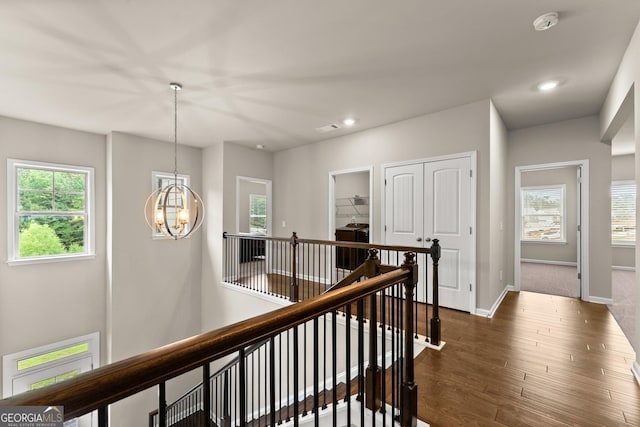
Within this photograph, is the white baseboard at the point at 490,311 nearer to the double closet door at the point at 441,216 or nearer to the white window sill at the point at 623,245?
the double closet door at the point at 441,216

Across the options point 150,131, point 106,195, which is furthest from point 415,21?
point 106,195

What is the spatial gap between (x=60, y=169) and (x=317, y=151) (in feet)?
14.3

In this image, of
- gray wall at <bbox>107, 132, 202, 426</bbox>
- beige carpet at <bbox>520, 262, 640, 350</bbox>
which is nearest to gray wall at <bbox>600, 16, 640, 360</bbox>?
beige carpet at <bbox>520, 262, 640, 350</bbox>

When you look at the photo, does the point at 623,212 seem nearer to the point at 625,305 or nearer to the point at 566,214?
the point at 566,214

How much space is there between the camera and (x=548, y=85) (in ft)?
10.8

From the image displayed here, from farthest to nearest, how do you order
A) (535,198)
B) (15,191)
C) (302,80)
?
1. (535,198)
2. (15,191)
3. (302,80)

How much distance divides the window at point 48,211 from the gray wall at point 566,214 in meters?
10.2

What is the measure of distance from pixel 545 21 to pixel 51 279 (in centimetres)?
690

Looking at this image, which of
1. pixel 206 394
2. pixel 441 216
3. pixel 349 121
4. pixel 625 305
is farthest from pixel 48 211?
pixel 625 305

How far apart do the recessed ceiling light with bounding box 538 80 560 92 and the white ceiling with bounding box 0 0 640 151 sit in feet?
0.29

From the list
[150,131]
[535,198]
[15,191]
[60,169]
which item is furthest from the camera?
[535,198]

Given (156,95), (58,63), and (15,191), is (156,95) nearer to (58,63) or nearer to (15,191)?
(58,63)

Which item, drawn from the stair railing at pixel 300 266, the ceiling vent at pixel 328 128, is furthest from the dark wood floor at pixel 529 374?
the ceiling vent at pixel 328 128

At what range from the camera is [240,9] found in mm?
2139
